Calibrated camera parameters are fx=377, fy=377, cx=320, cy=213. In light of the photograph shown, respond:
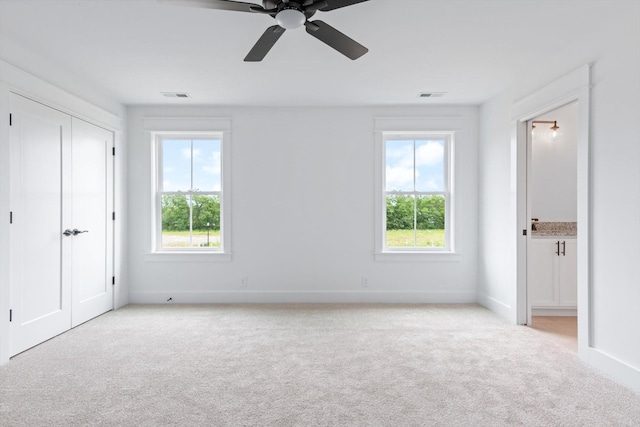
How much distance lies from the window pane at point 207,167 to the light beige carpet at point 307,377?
72.6 inches

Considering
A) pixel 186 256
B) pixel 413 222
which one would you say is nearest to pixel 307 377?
pixel 186 256

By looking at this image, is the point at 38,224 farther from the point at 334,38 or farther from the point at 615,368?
the point at 615,368

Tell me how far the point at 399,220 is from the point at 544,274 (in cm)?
180

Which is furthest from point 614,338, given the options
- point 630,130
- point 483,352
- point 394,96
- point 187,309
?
point 187,309

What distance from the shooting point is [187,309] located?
4602 millimetres

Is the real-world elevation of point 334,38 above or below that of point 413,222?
above

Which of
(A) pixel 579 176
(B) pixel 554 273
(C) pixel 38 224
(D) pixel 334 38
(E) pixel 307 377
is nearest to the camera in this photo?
(D) pixel 334 38

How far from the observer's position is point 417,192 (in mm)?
5074

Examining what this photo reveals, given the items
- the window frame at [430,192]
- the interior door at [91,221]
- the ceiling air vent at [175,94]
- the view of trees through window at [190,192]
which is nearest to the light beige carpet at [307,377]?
the interior door at [91,221]

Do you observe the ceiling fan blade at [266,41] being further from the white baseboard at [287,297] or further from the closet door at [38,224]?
the white baseboard at [287,297]

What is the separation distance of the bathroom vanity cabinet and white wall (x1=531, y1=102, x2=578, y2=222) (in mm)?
426

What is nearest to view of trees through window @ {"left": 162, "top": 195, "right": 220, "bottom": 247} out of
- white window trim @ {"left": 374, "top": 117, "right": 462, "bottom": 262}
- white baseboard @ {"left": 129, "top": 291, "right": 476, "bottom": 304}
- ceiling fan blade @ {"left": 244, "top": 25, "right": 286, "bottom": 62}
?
white baseboard @ {"left": 129, "top": 291, "right": 476, "bottom": 304}

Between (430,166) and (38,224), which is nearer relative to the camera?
(38,224)

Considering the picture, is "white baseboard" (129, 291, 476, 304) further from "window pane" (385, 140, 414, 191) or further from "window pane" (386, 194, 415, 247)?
"window pane" (385, 140, 414, 191)
